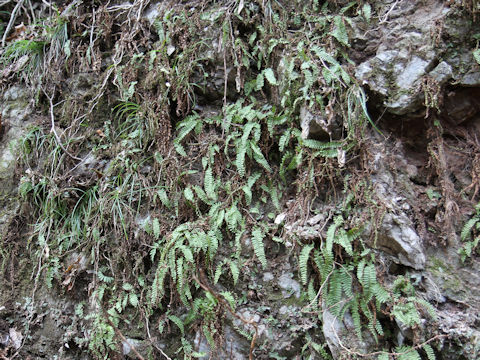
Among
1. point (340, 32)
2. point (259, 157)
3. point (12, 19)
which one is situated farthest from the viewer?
point (12, 19)

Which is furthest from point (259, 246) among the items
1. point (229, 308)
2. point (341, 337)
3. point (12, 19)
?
point (12, 19)

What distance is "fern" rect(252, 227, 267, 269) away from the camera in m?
3.64

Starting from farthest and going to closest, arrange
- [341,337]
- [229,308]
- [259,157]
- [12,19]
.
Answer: [12,19]
[259,157]
[229,308]
[341,337]

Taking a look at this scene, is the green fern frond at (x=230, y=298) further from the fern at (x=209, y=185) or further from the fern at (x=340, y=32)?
the fern at (x=340, y=32)

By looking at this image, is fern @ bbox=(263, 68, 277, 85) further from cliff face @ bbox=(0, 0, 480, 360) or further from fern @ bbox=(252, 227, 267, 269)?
fern @ bbox=(252, 227, 267, 269)

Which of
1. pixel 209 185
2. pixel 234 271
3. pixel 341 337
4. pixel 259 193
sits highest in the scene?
pixel 209 185

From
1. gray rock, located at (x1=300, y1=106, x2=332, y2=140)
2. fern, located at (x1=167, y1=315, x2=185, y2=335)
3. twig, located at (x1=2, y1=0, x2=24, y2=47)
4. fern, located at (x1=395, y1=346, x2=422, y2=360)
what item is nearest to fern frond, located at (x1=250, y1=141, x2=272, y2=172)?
gray rock, located at (x1=300, y1=106, x2=332, y2=140)

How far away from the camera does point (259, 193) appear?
4.16 metres


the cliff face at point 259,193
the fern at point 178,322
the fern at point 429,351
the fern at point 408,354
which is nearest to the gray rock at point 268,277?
the cliff face at point 259,193

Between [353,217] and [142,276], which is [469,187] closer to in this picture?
[353,217]

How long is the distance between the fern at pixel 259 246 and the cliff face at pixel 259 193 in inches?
0.6

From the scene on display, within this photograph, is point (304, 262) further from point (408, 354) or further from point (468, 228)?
point (468, 228)

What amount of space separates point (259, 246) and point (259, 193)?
0.69 meters

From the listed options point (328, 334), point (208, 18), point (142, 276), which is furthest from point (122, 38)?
point (328, 334)
